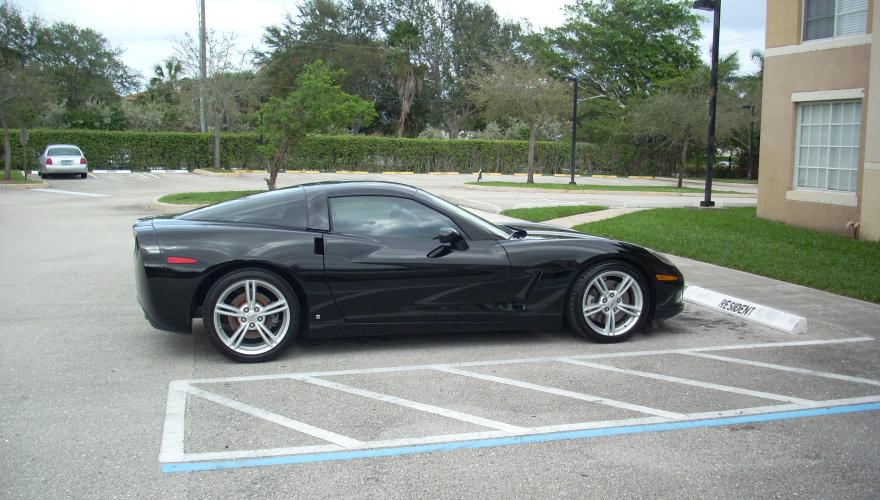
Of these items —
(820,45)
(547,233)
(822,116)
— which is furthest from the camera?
(822,116)

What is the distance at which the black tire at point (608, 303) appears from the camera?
20.6ft

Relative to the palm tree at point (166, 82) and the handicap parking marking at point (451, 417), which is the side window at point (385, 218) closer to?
the handicap parking marking at point (451, 417)

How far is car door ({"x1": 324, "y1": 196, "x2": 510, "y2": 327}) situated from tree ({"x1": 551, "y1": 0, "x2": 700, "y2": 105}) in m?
53.7

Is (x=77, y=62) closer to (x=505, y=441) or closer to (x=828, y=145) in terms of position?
(x=828, y=145)

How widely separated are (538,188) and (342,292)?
932 inches

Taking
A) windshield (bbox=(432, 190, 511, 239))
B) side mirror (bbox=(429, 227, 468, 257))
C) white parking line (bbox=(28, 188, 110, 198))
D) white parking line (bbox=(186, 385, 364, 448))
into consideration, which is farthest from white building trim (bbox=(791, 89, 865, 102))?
white parking line (bbox=(28, 188, 110, 198))

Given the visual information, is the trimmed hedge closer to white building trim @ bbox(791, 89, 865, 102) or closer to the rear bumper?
white building trim @ bbox(791, 89, 865, 102)

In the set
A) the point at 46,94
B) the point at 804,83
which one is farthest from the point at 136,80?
the point at 804,83

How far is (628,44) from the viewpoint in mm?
57094

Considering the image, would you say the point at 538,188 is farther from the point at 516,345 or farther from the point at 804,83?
the point at 516,345

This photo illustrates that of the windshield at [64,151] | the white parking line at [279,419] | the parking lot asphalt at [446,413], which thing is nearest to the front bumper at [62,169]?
the windshield at [64,151]

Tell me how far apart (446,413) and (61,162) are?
30886 mm

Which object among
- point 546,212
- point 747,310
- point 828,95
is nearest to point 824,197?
point 828,95

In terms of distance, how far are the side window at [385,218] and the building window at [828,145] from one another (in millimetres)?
9924
